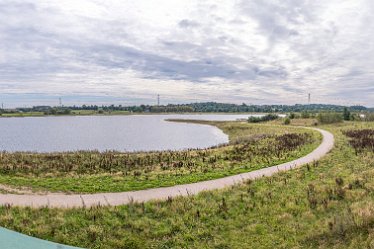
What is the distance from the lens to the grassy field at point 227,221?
11.0m

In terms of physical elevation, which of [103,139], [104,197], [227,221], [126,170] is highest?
[104,197]

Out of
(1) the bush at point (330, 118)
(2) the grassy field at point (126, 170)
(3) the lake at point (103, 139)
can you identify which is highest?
(1) the bush at point (330, 118)

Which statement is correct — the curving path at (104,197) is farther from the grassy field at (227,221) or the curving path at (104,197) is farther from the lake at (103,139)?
the lake at (103,139)

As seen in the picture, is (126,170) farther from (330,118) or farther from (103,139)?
(330,118)

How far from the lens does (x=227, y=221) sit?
42.1 ft

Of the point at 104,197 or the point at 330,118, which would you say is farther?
the point at 330,118

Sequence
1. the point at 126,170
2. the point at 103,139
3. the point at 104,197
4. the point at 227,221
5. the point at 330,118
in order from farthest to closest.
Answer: the point at 330,118 < the point at 103,139 < the point at 126,170 < the point at 104,197 < the point at 227,221

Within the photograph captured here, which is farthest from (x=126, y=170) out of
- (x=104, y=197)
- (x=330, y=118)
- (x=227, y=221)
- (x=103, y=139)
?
(x=330, y=118)

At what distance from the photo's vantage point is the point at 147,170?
23.3 m

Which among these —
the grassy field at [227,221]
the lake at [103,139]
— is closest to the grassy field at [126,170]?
the grassy field at [227,221]

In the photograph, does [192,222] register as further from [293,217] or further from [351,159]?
[351,159]

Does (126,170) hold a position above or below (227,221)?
below

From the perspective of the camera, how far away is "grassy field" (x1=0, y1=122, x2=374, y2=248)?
11016 mm

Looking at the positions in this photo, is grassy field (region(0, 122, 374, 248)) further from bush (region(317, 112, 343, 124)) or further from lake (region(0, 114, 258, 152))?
bush (region(317, 112, 343, 124))
